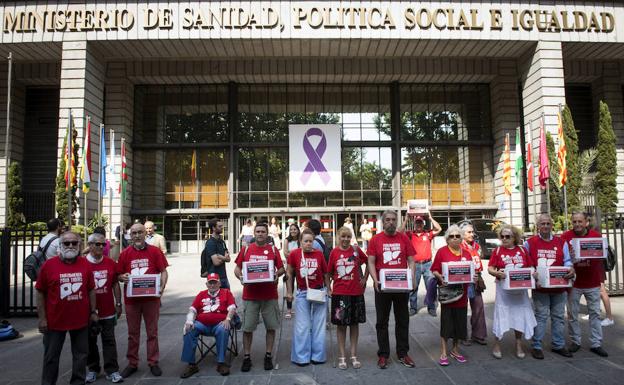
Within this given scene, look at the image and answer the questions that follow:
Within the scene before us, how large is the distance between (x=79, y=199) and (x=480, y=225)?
1880cm

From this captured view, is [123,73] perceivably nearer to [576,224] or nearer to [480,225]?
[480,225]

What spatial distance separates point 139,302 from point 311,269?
2288 mm

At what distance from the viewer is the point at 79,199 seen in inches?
755

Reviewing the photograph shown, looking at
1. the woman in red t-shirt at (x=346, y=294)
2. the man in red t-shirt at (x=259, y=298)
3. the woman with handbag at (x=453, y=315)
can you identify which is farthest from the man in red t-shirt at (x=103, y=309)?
the woman with handbag at (x=453, y=315)

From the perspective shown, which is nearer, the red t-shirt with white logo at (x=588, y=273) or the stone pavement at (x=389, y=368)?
the stone pavement at (x=389, y=368)

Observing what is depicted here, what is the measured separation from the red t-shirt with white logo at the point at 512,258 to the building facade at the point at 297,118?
17.3 meters

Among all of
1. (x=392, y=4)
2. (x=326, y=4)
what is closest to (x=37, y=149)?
(x=326, y=4)

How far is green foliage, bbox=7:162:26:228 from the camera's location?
23.2 metres

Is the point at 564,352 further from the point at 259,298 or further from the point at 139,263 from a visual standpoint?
the point at 139,263

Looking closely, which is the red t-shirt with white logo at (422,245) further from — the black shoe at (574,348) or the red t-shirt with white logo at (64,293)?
the red t-shirt with white logo at (64,293)

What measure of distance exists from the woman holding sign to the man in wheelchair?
360 cm

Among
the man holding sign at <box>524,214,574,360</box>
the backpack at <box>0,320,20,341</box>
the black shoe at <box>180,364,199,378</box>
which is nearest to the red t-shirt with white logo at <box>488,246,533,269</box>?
the man holding sign at <box>524,214,574,360</box>

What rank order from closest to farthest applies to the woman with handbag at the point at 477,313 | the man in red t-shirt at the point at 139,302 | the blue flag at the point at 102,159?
the man in red t-shirt at the point at 139,302 < the woman with handbag at the point at 477,313 < the blue flag at the point at 102,159

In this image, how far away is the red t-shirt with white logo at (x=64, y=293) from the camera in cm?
445
